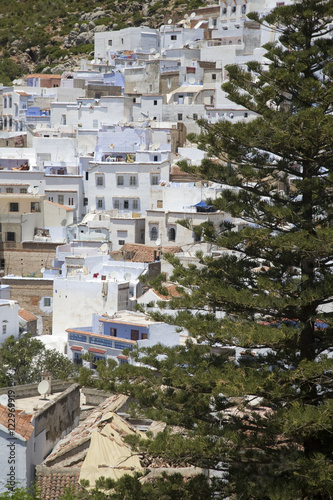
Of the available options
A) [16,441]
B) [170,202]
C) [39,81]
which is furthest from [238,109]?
[16,441]

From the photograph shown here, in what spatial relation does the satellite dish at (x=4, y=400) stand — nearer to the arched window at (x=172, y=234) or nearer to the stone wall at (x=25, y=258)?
the stone wall at (x=25, y=258)

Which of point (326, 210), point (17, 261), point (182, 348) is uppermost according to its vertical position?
point (326, 210)

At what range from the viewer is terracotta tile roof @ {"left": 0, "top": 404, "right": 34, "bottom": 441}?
16688mm

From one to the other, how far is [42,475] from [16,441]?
2.63ft

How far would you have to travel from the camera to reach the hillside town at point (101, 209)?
61.8 ft

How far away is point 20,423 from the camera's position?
56.4 ft

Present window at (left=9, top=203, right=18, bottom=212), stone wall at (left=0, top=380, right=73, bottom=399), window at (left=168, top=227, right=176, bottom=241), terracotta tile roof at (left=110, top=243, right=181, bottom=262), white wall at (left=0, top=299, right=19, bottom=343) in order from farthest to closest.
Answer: window at (left=9, top=203, right=18, bottom=212) → window at (left=168, top=227, right=176, bottom=241) → terracotta tile roof at (left=110, top=243, right=181, bottom=262) → white wall at (left=0, top=299, right=19, bottom=343) → stone wall at (left=0, top=380, right=73, bottom=399)

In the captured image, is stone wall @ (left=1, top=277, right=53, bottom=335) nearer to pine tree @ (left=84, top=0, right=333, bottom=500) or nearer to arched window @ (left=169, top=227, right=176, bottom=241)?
arched window @ (left=169, top=227, right=176, bottom=241)

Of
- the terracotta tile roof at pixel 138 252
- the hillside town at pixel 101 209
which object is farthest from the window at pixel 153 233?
the terracotta tile roof at pixel 138 252

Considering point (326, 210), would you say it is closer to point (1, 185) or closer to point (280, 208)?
point (280, 208)

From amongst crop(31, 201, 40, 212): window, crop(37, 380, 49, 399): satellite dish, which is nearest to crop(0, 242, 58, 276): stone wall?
crop(31, 201, 40, 212): window

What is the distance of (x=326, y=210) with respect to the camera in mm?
12992

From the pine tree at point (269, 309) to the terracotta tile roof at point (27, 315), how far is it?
854 inches

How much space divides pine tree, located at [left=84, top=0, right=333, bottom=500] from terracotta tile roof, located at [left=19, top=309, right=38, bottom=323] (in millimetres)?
21697
